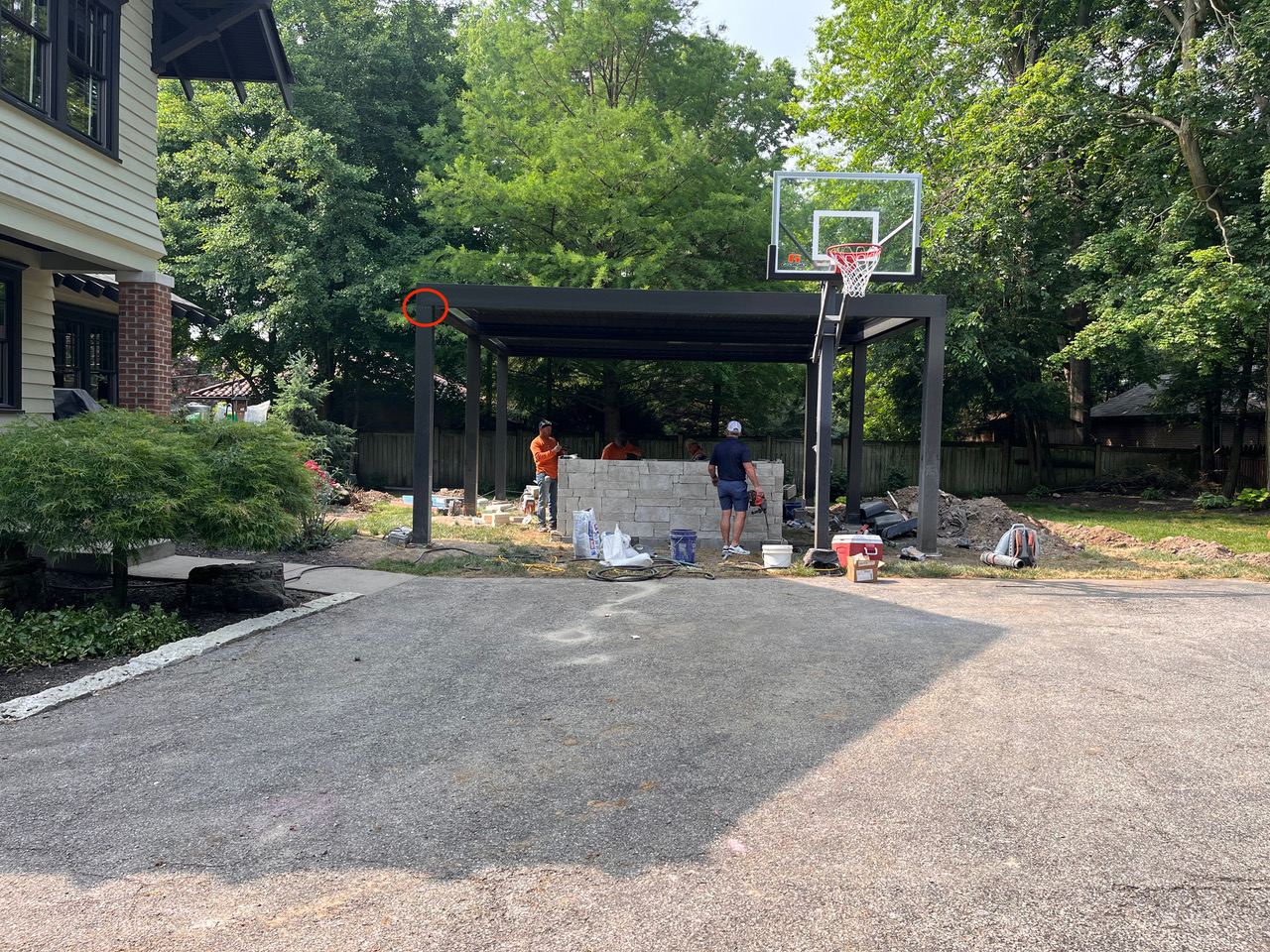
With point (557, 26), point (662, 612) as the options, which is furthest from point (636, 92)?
point (662, 612)

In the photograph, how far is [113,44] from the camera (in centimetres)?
988

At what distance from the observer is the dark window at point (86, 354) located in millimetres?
12383

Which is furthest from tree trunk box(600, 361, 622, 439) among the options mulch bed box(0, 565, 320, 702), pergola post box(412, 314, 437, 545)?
mulch bed box(0, 565, 320, 702)

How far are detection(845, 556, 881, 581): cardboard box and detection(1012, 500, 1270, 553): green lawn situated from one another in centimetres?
635

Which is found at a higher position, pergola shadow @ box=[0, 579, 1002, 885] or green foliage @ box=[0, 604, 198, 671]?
green foliage @ box=[0, 604, 198, 671]

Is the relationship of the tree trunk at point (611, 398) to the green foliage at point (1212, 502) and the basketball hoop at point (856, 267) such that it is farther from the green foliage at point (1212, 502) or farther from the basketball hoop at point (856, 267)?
the green foliage at point (1212, 502)

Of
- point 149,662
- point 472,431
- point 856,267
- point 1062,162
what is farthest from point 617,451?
point 1062,162

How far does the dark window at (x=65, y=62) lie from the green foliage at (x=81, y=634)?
17.3 ft

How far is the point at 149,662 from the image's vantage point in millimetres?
5879

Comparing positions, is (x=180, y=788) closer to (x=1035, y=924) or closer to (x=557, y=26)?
(x=1035, y=924)

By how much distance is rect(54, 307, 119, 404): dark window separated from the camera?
1238 centimetres

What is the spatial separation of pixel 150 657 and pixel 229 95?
825 inches

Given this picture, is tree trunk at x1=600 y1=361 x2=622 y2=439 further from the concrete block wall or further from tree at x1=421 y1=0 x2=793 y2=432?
the concrete block wall

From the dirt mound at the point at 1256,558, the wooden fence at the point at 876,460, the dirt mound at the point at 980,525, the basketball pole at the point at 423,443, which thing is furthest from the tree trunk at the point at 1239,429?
the basketball pole at the point at 423,443
